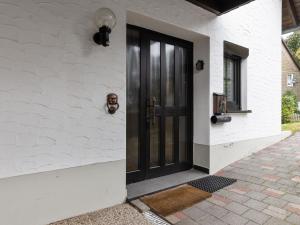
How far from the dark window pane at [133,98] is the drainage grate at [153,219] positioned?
791 mm

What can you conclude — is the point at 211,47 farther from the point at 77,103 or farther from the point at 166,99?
the point at 77,103

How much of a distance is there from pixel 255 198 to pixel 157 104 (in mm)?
1766

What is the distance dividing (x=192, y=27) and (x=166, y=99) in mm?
1149

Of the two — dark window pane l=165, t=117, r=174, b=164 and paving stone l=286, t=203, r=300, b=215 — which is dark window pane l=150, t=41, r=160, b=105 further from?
paving stone l=286, t=203, r=300, b=215

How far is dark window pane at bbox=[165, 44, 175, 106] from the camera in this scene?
341 centimetres

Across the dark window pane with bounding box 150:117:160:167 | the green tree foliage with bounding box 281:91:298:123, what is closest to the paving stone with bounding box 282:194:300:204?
the dark window pane with bounding box 150:117:160:167

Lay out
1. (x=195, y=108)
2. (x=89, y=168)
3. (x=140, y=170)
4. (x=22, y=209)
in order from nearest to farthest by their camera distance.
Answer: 1. (x=22, y=209)
2. (x=89, y=168)
3. (x=140, y=170)
4. (x=195, y=108)

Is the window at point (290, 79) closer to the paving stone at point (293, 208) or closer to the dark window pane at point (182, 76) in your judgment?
the dark window pane at point (182, 76)

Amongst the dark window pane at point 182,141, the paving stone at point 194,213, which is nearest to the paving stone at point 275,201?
the paving stone at point 194,213

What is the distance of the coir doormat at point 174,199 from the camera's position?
7.84ft

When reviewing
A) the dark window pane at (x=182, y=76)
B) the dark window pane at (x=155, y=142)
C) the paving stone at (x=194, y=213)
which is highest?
the dark window pane at (x=182, y=76)

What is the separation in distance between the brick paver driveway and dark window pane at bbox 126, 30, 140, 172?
102cm

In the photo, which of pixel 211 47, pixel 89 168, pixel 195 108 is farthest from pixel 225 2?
pixel 89 168

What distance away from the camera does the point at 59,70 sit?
7.00 feet
